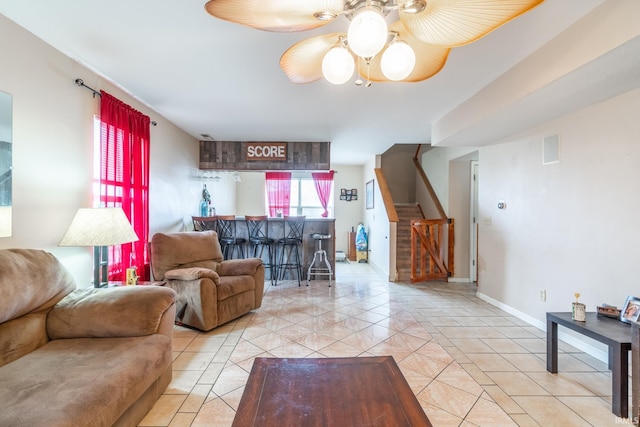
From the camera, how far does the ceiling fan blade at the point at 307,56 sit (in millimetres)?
1447

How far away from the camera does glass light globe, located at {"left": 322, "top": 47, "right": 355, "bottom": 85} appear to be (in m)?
1.37

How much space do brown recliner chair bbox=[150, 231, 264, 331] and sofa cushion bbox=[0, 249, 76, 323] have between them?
1102 mm

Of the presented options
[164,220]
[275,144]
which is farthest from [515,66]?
[164,220]

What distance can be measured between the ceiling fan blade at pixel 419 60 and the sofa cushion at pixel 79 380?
201 cm

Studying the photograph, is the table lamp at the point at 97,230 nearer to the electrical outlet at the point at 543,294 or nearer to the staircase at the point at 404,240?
the electrical outlet at the point at 543,294

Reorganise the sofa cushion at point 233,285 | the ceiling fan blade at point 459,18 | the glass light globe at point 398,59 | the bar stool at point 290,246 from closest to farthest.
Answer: the ceiling fan blade at point 459,18 → the glass light globe at point 398,59 → the sofa cushion at point 233,285 → the bar stool at point 290,246

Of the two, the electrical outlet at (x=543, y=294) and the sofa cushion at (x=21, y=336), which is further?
the electrical outlet at (x=543, y=294)

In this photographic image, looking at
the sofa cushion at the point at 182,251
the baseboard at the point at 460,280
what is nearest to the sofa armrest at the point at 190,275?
the sofa cushion at the point at 182,251

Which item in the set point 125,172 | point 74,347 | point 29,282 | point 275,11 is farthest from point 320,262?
point 275,11

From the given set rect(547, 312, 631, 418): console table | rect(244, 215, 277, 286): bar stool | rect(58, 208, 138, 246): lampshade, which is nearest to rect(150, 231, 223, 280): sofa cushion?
rect(58, 208, 138, 246): lampshade

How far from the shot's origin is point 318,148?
16.9 ft

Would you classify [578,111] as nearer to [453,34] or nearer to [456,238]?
[453,34]

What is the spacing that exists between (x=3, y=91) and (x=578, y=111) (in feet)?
14.7

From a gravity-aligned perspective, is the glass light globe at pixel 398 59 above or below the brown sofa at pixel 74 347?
above
